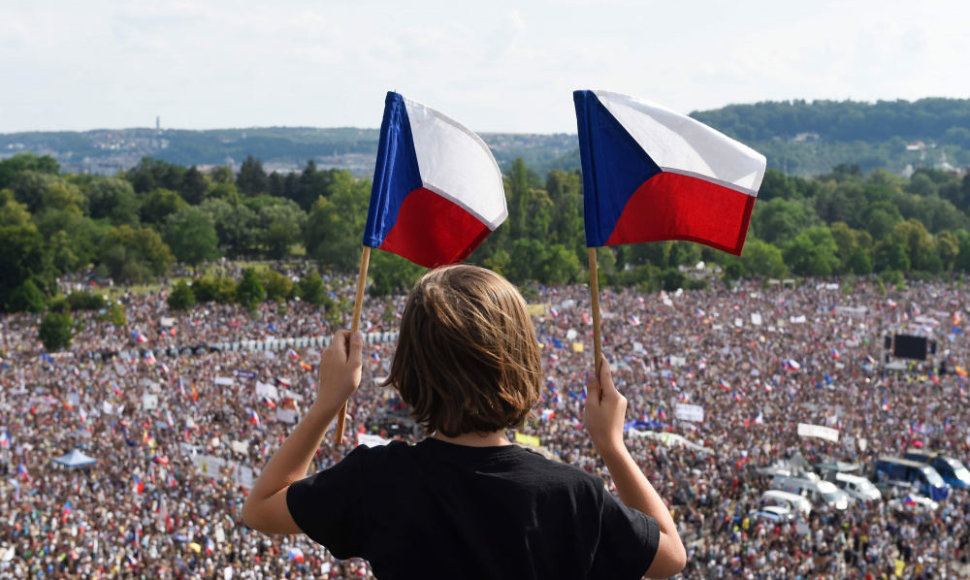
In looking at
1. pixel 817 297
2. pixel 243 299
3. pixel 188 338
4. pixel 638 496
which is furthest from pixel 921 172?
pixel 638 496

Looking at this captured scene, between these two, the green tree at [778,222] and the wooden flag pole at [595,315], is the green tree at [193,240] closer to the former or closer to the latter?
the green tree at [778,222]

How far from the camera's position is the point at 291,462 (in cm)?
188

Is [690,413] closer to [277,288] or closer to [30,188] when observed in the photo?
[277,288]

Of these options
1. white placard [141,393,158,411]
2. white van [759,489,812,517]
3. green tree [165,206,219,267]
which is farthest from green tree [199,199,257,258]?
white van [759,489,812,517]

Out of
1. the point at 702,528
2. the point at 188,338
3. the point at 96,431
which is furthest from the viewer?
the point at 188,338

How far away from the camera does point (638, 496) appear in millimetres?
1868

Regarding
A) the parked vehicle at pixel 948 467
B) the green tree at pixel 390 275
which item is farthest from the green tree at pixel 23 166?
the parked vehicle at pixel 948 467

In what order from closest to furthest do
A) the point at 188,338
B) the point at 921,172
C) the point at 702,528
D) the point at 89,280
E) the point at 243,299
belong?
the point at 702,528 → the point at 188,338 → the point at 243,299 → the point at 89,280 → the point at 921,172

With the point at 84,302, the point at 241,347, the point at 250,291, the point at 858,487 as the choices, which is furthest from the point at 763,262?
the point at 858,487

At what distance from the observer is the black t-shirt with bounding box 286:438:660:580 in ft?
5.66

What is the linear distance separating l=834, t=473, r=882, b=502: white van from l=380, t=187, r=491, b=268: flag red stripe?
17470mm

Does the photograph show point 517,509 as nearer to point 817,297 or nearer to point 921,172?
point 817,297

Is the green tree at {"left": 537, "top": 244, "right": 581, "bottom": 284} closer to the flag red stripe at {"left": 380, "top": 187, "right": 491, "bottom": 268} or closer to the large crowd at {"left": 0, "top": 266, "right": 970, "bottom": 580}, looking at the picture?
the large crowd at {"left": 0, "top": 266, "right": 970, "bottom": 580}

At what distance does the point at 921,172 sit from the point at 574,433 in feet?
352
